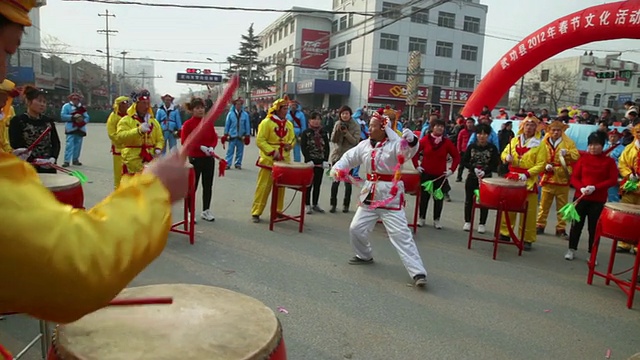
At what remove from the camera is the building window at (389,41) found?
3625 centimetres

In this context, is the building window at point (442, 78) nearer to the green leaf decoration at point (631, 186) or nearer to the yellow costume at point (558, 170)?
the yellow costume at point (558, 170)

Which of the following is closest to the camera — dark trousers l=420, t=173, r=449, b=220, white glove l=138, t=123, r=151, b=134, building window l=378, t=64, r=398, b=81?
white glove l=138, t=123, r=151, b=134

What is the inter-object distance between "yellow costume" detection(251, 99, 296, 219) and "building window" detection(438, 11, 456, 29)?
34.6m

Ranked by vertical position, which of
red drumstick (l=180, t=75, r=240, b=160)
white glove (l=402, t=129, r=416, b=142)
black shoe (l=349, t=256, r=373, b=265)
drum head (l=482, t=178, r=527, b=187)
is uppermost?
red drumstick (l=180, t=75, r=240, b=160)

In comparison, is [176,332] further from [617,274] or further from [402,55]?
[402,55]

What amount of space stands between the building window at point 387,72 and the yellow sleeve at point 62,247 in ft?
121

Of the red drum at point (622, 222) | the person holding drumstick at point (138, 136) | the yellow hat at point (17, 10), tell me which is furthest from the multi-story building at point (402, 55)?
the yellow hat at point (17, 10)

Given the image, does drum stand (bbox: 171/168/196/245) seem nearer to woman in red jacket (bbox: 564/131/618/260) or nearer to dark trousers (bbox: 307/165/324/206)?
dark trousers (bbox: 307/165/324/206)

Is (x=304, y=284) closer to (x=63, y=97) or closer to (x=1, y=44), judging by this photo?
(x=1, y=44)

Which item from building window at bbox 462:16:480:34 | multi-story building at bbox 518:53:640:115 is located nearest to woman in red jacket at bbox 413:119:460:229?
building window at bbox 462:16:480:34

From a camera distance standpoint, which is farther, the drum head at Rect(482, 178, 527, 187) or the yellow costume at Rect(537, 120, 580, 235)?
the yellow costume at Rect(537, 120, 580, 235)

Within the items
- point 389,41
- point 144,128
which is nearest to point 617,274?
point 144,128

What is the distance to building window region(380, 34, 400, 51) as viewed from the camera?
3625 cm

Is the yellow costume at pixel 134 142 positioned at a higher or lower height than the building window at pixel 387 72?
lower
